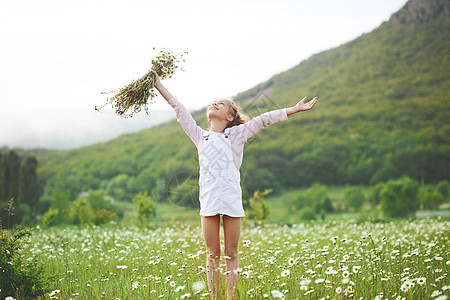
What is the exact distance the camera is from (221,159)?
161 inches

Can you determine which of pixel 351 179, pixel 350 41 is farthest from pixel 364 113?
pixel 350 41

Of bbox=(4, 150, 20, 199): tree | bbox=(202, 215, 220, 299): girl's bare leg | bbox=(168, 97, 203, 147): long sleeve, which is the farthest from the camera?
bbox=(4, 150, 20, 199): tree

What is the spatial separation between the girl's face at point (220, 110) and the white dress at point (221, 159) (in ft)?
0.57

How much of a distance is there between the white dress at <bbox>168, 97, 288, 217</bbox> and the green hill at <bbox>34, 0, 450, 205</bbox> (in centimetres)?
3330

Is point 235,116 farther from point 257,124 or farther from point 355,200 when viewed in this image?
point 355,200

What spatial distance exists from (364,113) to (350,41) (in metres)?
35.5

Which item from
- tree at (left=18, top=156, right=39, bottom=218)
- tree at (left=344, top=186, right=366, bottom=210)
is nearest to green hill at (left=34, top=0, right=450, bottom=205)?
tree at (left=18, top=156, right=39, bottom=218)

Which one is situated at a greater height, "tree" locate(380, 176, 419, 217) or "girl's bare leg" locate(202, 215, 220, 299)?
"girl's bare leg" locate(202, 215, 220, 299)

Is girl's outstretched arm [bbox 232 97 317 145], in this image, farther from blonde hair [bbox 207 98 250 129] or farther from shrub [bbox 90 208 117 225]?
shrub [bbox 90 208 117 225]

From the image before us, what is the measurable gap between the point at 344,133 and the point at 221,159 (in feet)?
240

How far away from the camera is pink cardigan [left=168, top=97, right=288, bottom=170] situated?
4125 millimetres

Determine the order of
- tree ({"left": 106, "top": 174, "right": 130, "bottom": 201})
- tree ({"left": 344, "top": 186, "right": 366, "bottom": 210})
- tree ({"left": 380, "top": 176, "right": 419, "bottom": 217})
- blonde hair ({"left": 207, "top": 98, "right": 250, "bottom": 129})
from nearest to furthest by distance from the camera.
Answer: blonde hair ({"left": 207, "top": 98, "right": 250, "bottom": 129}), tree ({"left": 380, "top": 176, "right": 419, "bottom": 217}), tree ({"left": 344, "top": 186, "right": 366, "bottom": 210}), tree ({"left": 106, "top": 174, "right": 130, "bottom": 201})

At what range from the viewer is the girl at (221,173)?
387 centimetres

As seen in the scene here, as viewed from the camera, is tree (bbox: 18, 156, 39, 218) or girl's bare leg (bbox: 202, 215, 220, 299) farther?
tree (bbox: 18, 156, 39, 218)
